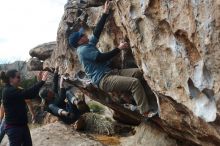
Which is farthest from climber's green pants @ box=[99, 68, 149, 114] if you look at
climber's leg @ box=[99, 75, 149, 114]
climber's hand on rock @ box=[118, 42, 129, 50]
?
climber's hand on rock @ box=[118, 42, 129, 50]

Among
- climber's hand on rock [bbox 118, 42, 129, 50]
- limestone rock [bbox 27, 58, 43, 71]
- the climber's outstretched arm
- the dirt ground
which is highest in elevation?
the climber's outstretched arm

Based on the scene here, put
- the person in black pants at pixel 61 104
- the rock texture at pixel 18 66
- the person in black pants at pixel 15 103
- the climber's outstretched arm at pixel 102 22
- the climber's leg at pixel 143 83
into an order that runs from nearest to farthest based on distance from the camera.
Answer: the person in black pants at pixel 15 103 < the climber's leg at pixel 143 83 < the climber's outstretched arm at pixel 102 22 < the person in black pants at pixel 61 104 < the rock texture at pixel 18 66

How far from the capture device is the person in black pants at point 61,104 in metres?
15.1

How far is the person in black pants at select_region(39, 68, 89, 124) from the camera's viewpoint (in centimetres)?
1505

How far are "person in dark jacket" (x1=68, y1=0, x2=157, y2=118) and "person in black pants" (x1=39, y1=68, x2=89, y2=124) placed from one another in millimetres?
3367

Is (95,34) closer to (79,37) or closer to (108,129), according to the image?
(79,37)

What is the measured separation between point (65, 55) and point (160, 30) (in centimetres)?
641

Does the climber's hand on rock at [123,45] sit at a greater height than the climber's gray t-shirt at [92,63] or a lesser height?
greater

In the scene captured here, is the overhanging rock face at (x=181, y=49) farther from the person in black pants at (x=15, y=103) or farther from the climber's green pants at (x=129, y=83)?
the person in black pants at (x=15, y=103)

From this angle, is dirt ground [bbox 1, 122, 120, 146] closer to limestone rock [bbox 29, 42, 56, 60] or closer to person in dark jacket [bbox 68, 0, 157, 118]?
person in dark jacket [bbox 68, 0, 157, 118]

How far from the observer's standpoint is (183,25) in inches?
336

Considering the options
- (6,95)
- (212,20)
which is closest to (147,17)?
(212,20)

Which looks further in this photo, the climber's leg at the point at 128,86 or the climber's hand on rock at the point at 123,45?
the climber's hand on rock at the point at 123,45

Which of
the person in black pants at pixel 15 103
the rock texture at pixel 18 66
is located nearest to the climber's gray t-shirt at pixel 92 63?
the person in black pants at pixel 15 103
